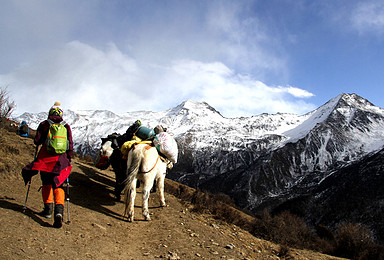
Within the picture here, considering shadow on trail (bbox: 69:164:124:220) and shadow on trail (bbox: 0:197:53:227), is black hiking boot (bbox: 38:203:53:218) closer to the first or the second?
shadow on trail (bbox: 0:197:53:227)

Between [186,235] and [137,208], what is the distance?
86.9 inches

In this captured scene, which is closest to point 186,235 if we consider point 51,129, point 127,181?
point 127,181

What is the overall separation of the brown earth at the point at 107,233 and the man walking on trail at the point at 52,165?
1.24 feet

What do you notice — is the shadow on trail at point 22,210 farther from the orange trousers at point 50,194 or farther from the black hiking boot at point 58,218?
the orange trousers at point 50,194

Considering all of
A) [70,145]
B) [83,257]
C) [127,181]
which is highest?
[70,145]

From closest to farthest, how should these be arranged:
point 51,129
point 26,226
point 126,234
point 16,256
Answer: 1. point 16,256
2. point 26,226
3. point 51,129
4. point 126,234

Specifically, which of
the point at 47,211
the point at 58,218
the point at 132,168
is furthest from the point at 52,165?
the point at 132,168

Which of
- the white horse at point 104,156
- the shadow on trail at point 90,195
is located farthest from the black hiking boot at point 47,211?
the white horse at point 104,156

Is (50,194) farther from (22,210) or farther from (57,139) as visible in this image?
(57,139)

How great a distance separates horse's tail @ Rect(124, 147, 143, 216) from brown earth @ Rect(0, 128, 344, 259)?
0.61m

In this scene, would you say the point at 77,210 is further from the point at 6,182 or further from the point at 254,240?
the point at 254,240

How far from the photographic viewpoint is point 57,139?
17.7 ft

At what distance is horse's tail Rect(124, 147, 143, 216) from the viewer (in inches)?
264

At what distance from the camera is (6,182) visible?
735 centimetres
